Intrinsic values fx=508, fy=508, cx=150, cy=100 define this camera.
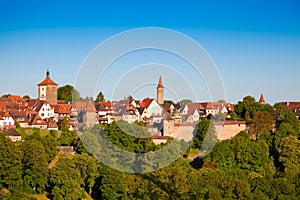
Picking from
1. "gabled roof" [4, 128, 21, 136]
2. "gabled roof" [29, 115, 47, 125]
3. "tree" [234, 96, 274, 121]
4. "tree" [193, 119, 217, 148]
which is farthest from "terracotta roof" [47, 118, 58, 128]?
"tree" [234, 96, 274, 121]

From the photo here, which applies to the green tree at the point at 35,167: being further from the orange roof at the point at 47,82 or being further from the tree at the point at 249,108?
the orange roof at the point at 47,82

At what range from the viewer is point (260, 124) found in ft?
109

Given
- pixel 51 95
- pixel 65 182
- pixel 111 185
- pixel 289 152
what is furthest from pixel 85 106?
pixel 289 152

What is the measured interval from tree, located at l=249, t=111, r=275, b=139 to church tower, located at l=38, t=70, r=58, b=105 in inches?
685

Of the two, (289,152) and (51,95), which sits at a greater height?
(51,95)

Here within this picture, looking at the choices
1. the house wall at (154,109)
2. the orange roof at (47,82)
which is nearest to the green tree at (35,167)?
the house wall at (154,109)

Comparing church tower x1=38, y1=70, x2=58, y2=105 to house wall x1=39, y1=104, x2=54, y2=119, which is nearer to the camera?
house wall x1=39, y1=104, x2=54, y2=119

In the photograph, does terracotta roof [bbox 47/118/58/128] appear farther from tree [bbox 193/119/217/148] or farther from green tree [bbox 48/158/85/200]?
tree [bbox 193/119/217/148]

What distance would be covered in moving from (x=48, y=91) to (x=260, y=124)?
18.7m

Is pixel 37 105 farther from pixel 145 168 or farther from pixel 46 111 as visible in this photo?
pixel 145 168

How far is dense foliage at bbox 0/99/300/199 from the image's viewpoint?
2148cm

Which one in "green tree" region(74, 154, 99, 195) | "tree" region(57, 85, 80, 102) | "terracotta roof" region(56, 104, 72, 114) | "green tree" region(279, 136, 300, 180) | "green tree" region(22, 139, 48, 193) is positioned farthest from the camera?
"tree" region(57, 85, 80, 102)

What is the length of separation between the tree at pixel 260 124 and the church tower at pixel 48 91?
57.1 ft

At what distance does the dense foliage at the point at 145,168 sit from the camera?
21.5 meters
